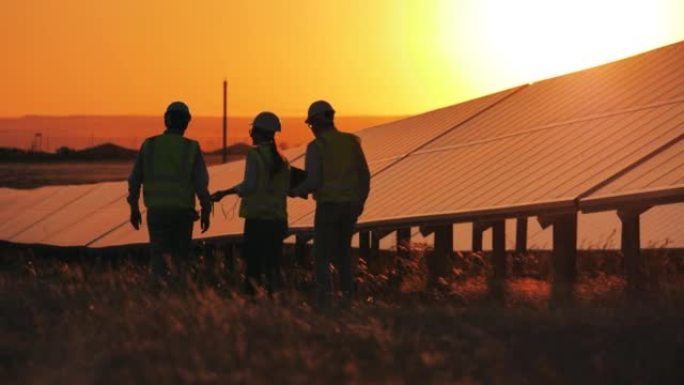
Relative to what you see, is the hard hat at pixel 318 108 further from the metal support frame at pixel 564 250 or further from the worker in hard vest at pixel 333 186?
the metal support frame at pixel 564 250

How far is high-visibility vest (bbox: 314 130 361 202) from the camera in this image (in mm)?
13859

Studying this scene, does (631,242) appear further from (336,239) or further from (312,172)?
(312,172)

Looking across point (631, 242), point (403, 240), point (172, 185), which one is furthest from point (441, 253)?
point (172, 185)

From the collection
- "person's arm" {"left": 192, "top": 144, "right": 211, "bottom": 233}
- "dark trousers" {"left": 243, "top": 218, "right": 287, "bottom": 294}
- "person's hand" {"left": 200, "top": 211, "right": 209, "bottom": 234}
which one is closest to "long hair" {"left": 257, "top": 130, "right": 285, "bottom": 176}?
"dark trousers" {"left": 243, "top": 218, "right": 287, "bottom": 294}

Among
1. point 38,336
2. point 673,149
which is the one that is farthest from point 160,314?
point 673,149

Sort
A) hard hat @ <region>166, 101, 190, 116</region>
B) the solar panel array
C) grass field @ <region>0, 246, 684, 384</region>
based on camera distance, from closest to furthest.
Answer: grass field @ <region>0, 246, 684, 384</region>
hard hat @ <region>166, 101, 190, 116</region>
the solar panel array

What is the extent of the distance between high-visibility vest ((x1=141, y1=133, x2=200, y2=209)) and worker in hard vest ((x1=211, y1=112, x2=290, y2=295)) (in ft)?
1.61

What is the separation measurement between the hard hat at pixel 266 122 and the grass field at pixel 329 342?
4.90 feet

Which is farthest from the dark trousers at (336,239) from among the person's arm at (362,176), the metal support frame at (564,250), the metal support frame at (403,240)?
the metal support frame at (403,240)

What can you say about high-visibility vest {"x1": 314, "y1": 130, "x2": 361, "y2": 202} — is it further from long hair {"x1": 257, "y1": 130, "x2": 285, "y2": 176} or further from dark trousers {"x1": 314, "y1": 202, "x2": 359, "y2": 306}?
long hair {"x1": 257, "y1": 130, "x2": 285, "y2": 176}

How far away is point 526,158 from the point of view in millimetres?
21328

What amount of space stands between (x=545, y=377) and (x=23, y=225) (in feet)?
92.2

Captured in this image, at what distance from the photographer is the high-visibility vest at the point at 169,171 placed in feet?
45.2

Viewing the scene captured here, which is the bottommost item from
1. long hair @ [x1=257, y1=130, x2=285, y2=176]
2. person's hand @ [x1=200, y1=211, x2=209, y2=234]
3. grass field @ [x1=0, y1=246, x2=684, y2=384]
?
grass field @ [x1=0, y1=246, x2=684, y2=384]
